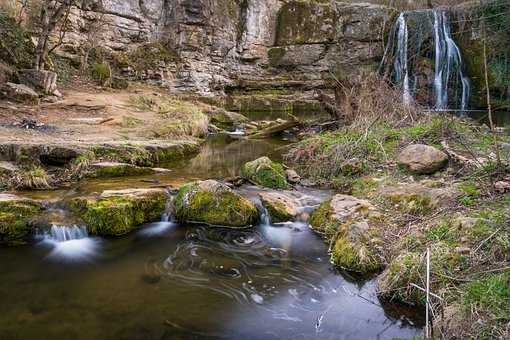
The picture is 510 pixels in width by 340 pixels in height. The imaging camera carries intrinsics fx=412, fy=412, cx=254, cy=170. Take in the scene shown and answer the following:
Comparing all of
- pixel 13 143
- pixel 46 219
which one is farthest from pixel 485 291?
pixel 13 143

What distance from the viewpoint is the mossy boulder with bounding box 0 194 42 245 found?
4836mm

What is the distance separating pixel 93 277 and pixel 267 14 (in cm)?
1981

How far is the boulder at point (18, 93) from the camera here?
9.77 metres

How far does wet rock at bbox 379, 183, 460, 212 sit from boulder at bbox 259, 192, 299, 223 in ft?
4.13

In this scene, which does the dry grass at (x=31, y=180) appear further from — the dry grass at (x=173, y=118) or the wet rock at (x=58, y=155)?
the dry grass at (x=173, y=118)

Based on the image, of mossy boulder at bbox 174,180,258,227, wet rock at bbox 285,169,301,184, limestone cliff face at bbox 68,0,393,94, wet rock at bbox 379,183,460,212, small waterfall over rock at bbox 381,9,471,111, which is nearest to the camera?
wet rock at bbox 379,183,460,212

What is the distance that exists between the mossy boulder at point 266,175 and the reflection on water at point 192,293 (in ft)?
5.53

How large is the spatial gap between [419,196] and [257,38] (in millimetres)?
17980

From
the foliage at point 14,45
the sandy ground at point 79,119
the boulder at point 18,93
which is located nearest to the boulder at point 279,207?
the sandy ground at point 79,119

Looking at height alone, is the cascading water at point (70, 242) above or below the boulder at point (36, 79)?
below

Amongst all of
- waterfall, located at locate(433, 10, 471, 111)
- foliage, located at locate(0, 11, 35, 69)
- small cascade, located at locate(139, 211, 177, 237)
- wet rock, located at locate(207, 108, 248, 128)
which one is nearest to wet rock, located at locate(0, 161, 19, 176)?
small cascade, located at locate(139, 211, 177, 237)

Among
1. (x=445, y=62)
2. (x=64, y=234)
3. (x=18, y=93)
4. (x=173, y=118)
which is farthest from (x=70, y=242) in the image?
(x=445, y=62)

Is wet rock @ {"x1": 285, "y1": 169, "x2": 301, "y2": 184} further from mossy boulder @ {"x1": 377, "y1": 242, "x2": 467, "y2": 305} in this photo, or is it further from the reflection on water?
mossy boulder @ {"x1": 377, "y1": 242, "x2": 467, "y2": 305}

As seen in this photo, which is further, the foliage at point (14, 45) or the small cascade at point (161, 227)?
the foliage at point (14, 45)
